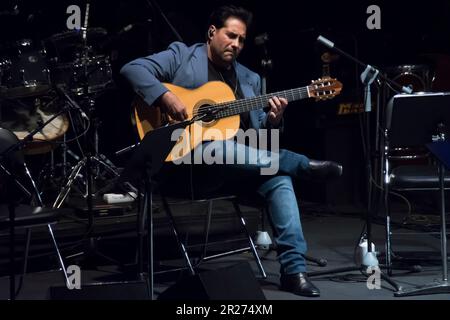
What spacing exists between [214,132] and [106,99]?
2.81 meters

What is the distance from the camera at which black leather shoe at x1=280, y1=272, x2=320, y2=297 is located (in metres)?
3.87

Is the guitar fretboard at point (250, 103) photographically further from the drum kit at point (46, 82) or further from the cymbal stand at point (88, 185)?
the drum kit at point (46, 82)

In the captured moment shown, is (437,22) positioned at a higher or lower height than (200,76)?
higher

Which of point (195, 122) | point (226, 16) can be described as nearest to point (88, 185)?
point (195, 122)

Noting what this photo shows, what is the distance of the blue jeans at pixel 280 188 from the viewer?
3943 mm

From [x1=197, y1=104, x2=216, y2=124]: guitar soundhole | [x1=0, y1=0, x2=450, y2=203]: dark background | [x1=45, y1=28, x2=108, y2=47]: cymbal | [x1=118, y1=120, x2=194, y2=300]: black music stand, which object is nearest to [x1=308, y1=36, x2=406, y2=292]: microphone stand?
[x1=197, y1=104, x2=216, y2=124]: guitar soundhole

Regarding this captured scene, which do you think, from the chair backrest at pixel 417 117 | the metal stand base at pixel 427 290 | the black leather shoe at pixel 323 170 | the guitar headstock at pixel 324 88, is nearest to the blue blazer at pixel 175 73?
the guitar headstock at pixel 324 88

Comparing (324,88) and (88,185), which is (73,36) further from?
(324,88)

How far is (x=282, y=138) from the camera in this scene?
7.11m

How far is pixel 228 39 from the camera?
4.37 m

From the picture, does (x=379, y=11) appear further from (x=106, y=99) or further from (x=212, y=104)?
(x=212, y=104)

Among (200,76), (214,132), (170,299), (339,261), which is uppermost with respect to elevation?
(200,76)
